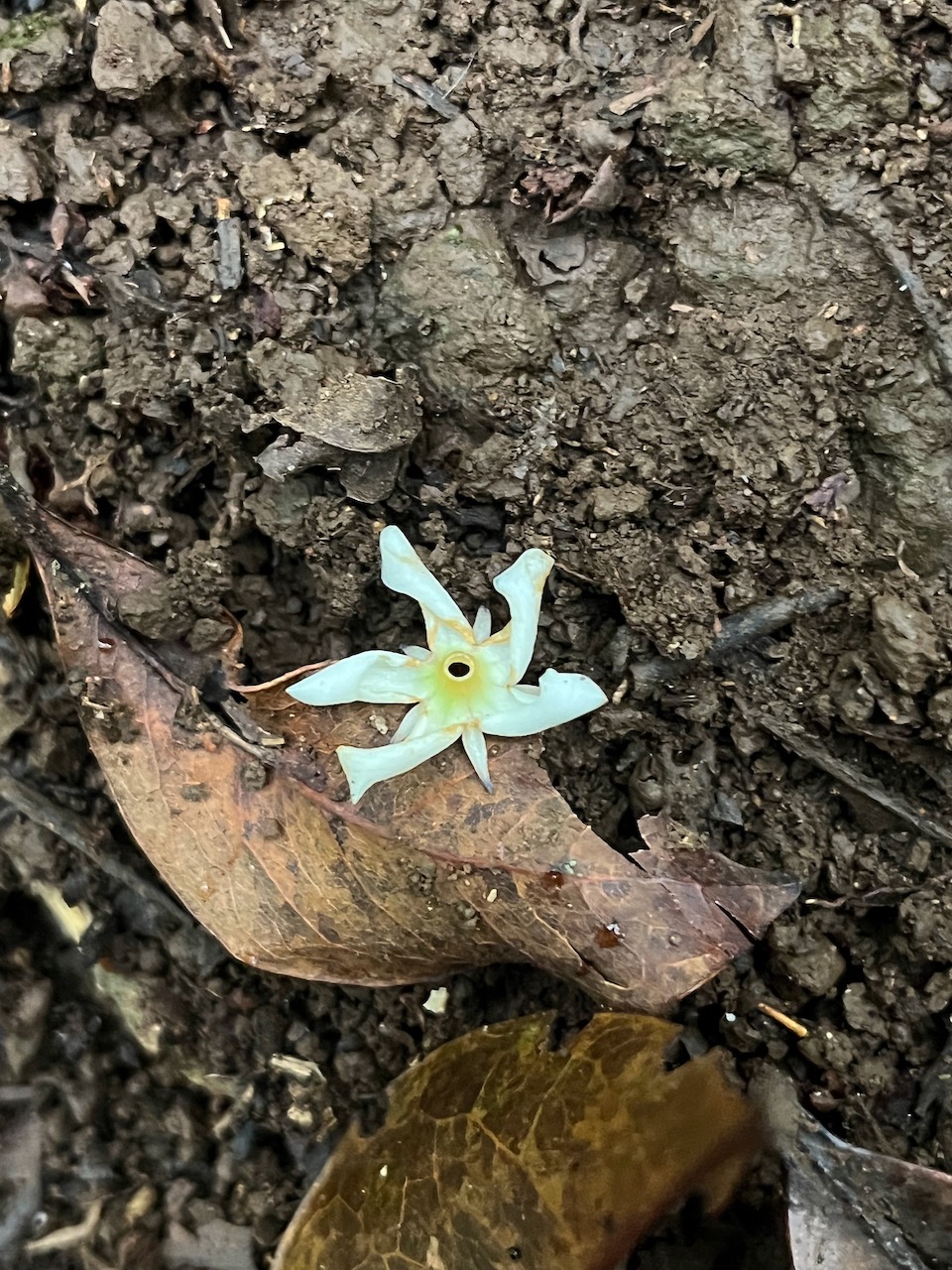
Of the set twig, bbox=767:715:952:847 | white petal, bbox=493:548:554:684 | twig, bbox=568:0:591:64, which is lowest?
twig, bbox=767:715:952:847

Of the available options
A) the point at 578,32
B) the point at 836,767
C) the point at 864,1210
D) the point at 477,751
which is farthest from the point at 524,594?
the point at 864,1210

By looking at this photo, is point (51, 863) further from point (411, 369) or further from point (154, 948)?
point (411, 369)

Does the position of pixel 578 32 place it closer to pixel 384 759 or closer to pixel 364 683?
pixel 364 683

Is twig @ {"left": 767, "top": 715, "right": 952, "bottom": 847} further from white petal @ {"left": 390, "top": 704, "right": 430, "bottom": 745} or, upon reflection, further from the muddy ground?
white petal @ {"left": 390, "top": 704, "right": 430, "bottom": 745}

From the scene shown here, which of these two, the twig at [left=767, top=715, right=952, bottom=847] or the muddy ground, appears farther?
the twig at [left=767, top=715, right=952, bottom=847]

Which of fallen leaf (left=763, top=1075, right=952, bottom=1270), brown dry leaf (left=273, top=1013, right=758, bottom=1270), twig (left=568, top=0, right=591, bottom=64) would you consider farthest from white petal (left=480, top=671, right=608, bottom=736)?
twig (left=568, top=0, right=591, bottom=64)

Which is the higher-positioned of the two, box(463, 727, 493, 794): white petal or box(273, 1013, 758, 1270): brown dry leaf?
box(463, 727, 493, 794): white petal
